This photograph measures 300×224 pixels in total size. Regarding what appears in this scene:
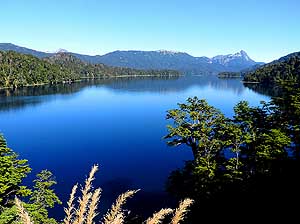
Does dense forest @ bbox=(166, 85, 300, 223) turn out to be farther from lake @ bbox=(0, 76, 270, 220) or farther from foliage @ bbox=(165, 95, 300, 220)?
lake @ bbox=(0, 76, 270, 220)

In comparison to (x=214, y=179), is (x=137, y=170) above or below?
below

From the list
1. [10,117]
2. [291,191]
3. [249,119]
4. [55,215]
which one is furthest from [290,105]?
[10,117]

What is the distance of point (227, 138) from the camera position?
1162 inches

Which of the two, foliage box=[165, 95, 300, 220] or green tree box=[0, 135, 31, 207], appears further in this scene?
foliage box=[165, 95, 300, 220]

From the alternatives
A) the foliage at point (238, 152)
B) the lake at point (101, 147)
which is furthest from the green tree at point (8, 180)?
the foliage at point (238, 152)

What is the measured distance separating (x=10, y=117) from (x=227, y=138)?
243 feet

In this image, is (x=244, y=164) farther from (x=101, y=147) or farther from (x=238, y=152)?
(x=101, y=147)

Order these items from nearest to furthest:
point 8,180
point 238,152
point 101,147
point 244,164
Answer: point 8,180, point 244,164, point 238,152, point 101,147

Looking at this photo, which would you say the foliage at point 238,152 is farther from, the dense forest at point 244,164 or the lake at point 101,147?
the lake at point 101,147

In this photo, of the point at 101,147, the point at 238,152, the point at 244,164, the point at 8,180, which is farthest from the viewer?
the point at 101,147

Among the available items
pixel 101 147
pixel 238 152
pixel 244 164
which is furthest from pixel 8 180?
pixel 101 147

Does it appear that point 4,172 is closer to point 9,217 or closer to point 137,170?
point 9,217

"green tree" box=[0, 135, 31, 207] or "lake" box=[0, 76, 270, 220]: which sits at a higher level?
"green tree" box=[0, 135, 31, 207]

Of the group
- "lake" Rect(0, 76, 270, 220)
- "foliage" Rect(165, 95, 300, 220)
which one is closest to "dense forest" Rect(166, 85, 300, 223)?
"foliage" Rect(165, 95, 300, 220)
